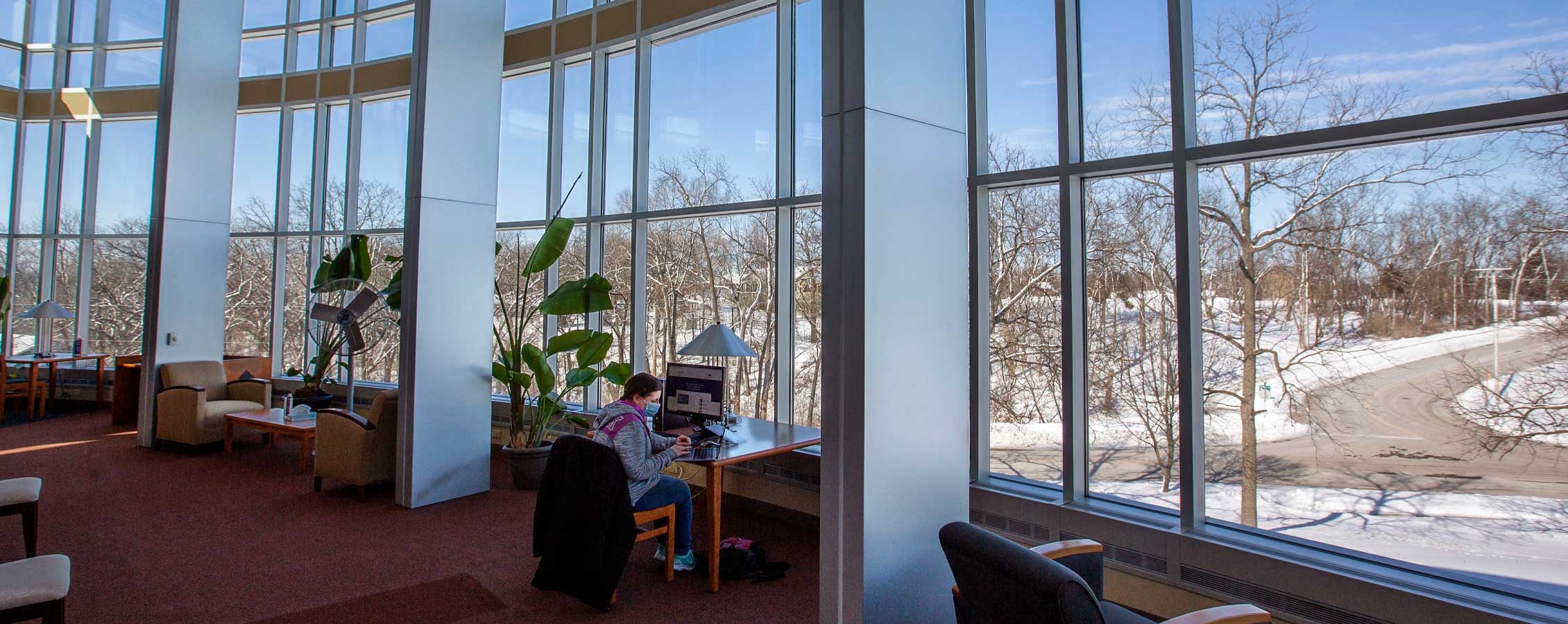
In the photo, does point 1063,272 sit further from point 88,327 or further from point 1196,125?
point 88,327

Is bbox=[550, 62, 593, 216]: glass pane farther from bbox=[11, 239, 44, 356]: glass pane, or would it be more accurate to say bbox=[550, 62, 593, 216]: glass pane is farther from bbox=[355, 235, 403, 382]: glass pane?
bbox=[11, 239, 44, 356]: glass pane

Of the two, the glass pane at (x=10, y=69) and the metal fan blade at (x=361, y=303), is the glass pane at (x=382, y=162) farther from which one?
the glass pane at (x=10, y=69)

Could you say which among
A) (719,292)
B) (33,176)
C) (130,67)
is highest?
(130,67)

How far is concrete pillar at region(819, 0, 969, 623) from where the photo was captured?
2729 millimetres

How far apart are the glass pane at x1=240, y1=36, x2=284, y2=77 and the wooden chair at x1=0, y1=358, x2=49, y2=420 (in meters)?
4.35

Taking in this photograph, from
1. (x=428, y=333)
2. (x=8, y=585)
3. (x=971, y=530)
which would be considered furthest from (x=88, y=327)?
(x=971, y=530)

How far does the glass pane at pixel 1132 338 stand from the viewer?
3.73 meters

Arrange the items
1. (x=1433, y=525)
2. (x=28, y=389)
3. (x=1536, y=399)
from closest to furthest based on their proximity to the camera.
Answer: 1. (x=1536, y=399)
2. (x=1433, y=525)
3. (x=28, y=389)

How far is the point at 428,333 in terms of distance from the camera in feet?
17.3

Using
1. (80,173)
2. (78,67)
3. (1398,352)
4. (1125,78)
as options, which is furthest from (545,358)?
(78,67)

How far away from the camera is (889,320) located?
2.80m

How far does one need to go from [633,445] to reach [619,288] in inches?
124

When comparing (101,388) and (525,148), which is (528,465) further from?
(101,388)

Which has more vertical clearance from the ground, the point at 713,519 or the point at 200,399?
the point at 200,399
